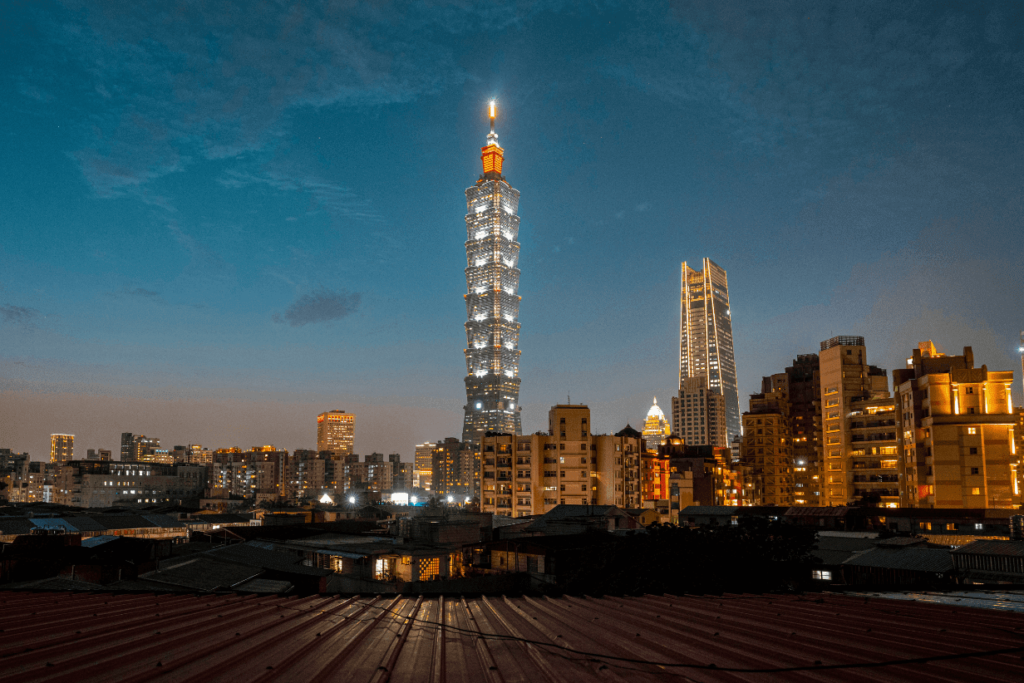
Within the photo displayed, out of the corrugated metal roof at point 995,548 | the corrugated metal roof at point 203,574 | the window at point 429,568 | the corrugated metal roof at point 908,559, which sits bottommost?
the window at point 429,568

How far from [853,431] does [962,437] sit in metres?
20.0

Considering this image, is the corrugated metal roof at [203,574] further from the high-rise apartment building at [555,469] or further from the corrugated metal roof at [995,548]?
the high-rise apartment building at [555,469]

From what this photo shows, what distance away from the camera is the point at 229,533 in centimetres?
4172

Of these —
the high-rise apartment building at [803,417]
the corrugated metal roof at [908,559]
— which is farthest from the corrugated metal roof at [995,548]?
the high-rise apartment building at [803,417]

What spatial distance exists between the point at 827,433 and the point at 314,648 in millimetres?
81655

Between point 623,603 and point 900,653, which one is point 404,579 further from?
point 900,653

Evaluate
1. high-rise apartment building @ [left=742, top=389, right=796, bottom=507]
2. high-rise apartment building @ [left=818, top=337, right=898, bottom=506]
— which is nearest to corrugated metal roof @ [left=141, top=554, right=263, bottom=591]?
high-rise apartment building @ [left=818, top=337, right=898, bottom=506]

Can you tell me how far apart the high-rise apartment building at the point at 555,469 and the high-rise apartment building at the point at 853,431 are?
25342 millimetres

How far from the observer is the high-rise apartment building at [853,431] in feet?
235

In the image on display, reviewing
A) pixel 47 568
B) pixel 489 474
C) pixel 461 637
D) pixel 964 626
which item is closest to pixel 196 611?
pixel 461 637

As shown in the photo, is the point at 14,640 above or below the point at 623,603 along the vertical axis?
above

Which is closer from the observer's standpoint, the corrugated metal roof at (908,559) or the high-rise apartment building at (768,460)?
the corrugated metal roof at (908,559)

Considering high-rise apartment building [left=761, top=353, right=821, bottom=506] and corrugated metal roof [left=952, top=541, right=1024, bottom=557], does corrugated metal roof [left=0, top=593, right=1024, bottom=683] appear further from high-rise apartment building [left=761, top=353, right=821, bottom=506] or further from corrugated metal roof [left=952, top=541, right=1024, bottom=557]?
high-rise apartment building [left=761, top=353, right=821, bottom=506]

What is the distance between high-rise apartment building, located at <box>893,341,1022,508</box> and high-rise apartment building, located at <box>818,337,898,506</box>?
12553 millimetres
